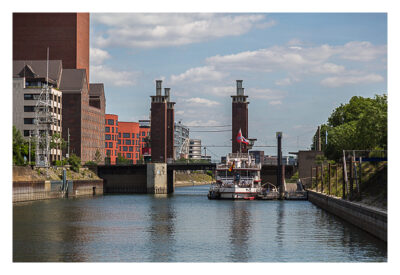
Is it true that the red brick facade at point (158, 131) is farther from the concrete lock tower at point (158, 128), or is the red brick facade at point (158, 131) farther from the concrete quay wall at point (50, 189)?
the concrete quay wall at point (50, 189)

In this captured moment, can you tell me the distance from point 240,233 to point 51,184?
74845 millimetres

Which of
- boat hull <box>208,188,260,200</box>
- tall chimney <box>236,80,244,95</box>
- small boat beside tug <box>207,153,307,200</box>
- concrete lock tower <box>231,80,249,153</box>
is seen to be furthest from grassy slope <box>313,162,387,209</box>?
tall chimney <box>236,80,244,95</box>

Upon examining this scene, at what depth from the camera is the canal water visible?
4862 centimetres

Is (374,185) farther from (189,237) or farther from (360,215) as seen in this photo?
(189,237)

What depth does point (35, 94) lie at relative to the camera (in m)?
184

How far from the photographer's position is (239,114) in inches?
Answer: 7126

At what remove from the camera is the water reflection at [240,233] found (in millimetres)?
49406

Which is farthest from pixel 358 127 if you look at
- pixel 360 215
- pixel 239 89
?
pixel 239 89

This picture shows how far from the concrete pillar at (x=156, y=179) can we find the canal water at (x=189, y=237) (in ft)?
272

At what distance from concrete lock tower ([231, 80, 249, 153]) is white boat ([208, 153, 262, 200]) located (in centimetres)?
4164

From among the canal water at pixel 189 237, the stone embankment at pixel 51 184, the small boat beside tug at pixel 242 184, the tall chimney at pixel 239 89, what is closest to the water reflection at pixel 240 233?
the canal water at pixel 189 237
